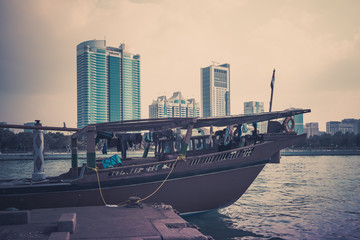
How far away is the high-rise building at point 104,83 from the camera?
6467 inches

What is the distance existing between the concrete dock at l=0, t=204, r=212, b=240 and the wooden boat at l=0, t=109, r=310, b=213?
1868 millimetres

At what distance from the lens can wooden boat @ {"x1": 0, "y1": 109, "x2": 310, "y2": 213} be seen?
11141 mm

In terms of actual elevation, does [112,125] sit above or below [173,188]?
above

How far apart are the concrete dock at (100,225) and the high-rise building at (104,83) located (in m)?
157

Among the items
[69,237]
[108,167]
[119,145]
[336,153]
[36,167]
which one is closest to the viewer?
[69,237]

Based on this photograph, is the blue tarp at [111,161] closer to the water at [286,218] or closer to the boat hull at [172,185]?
the boat hull at [172,185]

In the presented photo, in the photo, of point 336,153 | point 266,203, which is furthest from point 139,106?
point 266,203

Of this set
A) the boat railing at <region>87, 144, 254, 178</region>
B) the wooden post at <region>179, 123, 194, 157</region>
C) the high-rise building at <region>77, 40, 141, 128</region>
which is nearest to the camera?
the boat railing at <region>87, 144, 254, 178</region>

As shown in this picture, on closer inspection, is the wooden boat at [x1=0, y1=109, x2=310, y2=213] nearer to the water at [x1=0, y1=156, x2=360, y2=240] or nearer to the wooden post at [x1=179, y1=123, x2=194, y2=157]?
the wooden post at [x1=179, y1=123, x2=194, y2=157]

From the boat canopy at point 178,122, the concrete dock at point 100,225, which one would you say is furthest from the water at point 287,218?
the concrete dock at point 100,225

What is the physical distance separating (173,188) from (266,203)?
824cm

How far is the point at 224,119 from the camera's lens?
42.7 feet

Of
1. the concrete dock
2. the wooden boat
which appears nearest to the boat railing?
the wooden boat

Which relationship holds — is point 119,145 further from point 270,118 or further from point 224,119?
point 270,118
